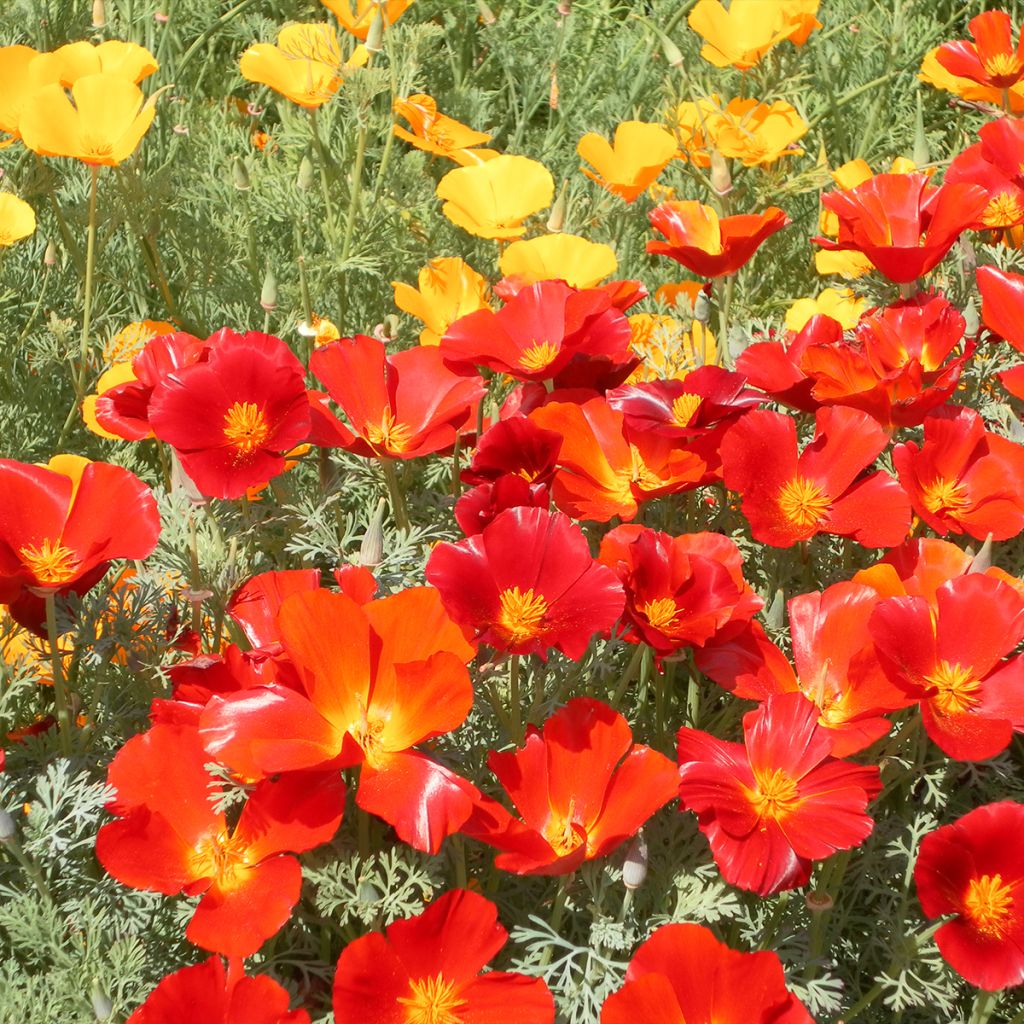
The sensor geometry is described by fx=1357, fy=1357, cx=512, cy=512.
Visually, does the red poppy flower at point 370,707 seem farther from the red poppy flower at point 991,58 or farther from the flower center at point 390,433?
the red poppy flower at point 991,58

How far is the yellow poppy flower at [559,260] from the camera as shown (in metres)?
1.58

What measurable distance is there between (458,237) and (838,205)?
92 centimetres

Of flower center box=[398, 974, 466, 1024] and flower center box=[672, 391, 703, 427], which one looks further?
flower center box=[672, 391, 703, 427]

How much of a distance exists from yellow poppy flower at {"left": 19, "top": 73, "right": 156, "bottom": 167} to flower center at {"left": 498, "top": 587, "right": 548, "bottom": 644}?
0.91 meters

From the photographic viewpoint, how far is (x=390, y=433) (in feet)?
4.20

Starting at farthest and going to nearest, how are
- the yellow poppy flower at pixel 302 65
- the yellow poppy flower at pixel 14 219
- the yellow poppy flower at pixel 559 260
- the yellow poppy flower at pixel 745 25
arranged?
the yellow poppy flower at pixel 745 25 < the yellow poppy flower at pixel 302 65 < the yellow poppy flower at pixel 14 219 < the yellow poppy flower at pixel 559 260

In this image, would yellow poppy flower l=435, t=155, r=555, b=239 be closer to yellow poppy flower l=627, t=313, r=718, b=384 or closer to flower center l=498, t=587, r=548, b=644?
yellow poppy flower l=627, t=313, r=718, b=384

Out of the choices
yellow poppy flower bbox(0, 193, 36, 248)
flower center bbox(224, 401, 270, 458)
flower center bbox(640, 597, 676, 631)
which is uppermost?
flower center bbox(224, 401, 270, 458)

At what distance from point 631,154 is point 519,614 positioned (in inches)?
42.0

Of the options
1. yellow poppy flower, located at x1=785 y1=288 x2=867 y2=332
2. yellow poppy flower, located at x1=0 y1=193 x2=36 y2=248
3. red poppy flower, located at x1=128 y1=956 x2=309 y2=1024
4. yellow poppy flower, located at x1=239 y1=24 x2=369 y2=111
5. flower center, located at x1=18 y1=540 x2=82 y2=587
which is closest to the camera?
red poppy flower, located at x1=128 y1=956 x2=309 y2=1024

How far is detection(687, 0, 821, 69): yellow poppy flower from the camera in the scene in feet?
6.73

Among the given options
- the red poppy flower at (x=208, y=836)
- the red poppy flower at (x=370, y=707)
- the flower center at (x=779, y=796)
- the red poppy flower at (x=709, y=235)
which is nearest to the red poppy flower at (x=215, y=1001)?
the red poppy flower at (x=208, y=836)

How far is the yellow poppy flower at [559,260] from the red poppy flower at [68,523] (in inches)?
23.3

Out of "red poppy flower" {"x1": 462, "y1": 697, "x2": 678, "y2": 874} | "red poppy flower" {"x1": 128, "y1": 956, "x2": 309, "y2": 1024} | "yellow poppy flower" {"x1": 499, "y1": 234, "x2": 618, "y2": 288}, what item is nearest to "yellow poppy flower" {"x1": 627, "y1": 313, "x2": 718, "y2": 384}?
"yellow poppy flower" {"x1": 499, "y1": 234, "x2": 618, "y2": 288}
